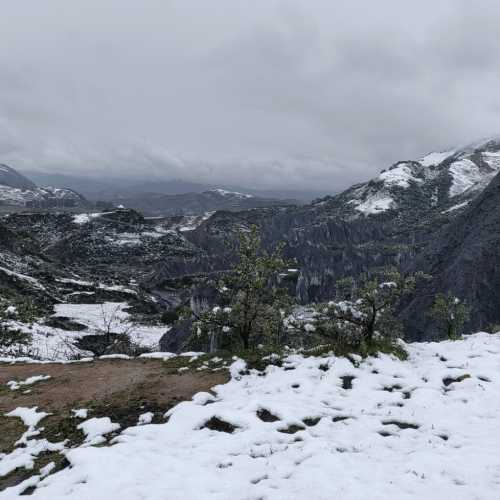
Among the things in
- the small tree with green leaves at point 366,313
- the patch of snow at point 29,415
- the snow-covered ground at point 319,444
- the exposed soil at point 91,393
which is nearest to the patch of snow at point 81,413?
the exposed soil at point 91,393

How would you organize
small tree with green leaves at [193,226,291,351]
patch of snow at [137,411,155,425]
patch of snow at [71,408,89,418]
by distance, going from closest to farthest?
patch of snow at [137,411,155,425]
patch of snow at [71,408,89,418]
small tree with green leaves at [193,226,291,351]

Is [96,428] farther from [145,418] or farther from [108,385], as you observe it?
[108,385]

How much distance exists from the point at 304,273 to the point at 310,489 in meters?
176

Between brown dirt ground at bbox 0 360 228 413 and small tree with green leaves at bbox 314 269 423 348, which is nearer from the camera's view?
brown dirt ground at bbox 0 360 228 413

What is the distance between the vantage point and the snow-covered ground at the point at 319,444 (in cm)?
895

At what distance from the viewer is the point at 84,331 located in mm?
112188

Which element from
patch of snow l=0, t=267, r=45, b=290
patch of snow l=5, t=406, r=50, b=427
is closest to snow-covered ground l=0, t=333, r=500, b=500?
patch of snow l=5, t=406, r=50, b=427

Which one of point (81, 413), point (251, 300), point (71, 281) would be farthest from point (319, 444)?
point (71, 281)

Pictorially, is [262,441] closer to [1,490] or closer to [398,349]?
[1,490]

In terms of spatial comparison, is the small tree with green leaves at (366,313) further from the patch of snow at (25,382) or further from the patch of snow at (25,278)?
the patch of snow at (25,278)

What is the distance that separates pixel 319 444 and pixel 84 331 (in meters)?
113

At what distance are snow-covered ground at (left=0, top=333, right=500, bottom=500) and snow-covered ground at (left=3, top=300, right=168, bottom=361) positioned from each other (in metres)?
66.4

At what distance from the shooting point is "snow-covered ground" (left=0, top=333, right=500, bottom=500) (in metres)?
8.95

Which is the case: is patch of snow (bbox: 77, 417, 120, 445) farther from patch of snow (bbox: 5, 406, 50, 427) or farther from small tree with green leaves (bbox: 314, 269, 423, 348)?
small tree with green leaves (bbox: 314, 269, 423, 348)
